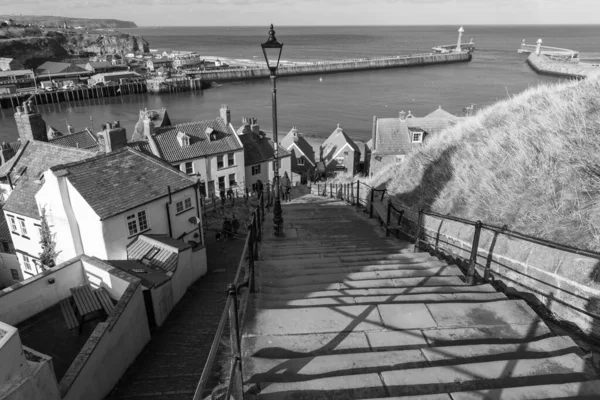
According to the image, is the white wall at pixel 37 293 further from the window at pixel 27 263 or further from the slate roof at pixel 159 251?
the window at pixel 27 263

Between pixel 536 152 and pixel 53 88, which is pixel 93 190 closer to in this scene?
pixel 536 152

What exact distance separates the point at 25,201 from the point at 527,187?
2323 cm

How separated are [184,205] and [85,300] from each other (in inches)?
374

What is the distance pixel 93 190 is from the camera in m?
18.9

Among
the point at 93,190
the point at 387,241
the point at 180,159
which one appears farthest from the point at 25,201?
the point at 387,241

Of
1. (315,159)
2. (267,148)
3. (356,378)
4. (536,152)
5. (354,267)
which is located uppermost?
(536,152)

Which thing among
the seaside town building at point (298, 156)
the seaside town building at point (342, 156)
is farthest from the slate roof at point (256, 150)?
the seaside town building at point (342, 156)

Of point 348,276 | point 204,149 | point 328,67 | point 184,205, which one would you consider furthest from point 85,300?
point 328,67

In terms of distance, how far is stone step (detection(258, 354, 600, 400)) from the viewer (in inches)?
164

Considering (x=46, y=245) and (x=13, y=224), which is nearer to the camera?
(x=46, y=245)

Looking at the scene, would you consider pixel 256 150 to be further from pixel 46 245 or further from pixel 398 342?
pixel 398 342

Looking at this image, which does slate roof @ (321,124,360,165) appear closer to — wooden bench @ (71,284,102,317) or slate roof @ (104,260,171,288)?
slate roof @ (104,260,171,288)

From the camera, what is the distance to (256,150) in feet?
139

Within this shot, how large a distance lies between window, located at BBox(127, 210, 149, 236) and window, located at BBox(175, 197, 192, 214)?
211 cm
